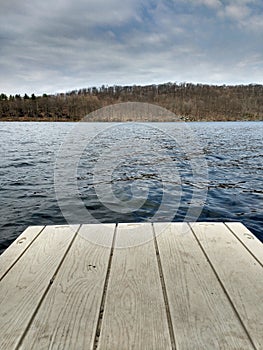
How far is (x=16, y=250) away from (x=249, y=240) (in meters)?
1.91

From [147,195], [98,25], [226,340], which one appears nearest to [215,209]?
[147,195]

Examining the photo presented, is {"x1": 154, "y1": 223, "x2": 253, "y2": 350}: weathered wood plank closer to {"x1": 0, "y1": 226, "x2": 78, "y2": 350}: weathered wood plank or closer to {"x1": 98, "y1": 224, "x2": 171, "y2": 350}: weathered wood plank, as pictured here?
{"x1": 98, "y1": 224, "x2": 171, "y2": 350}: weathered wood plank

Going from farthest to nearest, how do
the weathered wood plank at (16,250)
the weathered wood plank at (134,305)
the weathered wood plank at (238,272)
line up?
the weathered wood plank at (16,250) → the weathered wood plank at (238,272) → the weathered wood plank at (134,305)

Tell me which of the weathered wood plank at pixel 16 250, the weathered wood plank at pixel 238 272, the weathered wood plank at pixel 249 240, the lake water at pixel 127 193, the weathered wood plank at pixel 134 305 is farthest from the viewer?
the lake water at pixel 127 193

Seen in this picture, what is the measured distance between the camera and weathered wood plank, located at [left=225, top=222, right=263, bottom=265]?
1.87 meters

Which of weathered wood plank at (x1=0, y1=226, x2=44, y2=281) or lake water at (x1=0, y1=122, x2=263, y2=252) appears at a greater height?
weathered wood plank at (x1=0, y1=226, x2=44, y2=281)

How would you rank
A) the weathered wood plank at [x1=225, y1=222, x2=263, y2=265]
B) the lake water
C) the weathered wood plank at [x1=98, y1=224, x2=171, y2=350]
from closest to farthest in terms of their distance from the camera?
the weathered wood plank at [x1=98, y1=224, x2=171, y2=350], the weathered wood plank at [x1=225, y1=222, x2=263, y2=265], the lake water

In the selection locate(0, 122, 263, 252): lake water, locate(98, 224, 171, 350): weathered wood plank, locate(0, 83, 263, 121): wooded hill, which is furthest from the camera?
locate(0, 83, 263, 121): wooded hill

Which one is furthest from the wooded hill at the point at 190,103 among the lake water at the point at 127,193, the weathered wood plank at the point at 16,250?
the weathered wood plank at the point at 16,250

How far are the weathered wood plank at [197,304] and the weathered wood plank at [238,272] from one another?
5 cm

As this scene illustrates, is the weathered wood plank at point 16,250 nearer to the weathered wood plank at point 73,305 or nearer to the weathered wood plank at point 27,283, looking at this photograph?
the weathered wood plank at point 27,283

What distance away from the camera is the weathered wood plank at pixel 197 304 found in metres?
1.04

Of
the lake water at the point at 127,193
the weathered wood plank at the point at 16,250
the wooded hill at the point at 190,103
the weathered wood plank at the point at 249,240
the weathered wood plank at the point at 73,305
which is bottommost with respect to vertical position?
the lake water at the point at 127,193

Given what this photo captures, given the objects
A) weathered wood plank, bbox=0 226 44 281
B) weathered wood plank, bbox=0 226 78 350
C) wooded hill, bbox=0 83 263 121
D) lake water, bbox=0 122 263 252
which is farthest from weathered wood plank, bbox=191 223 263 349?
wooded hill, bbox=0 83 263 121
